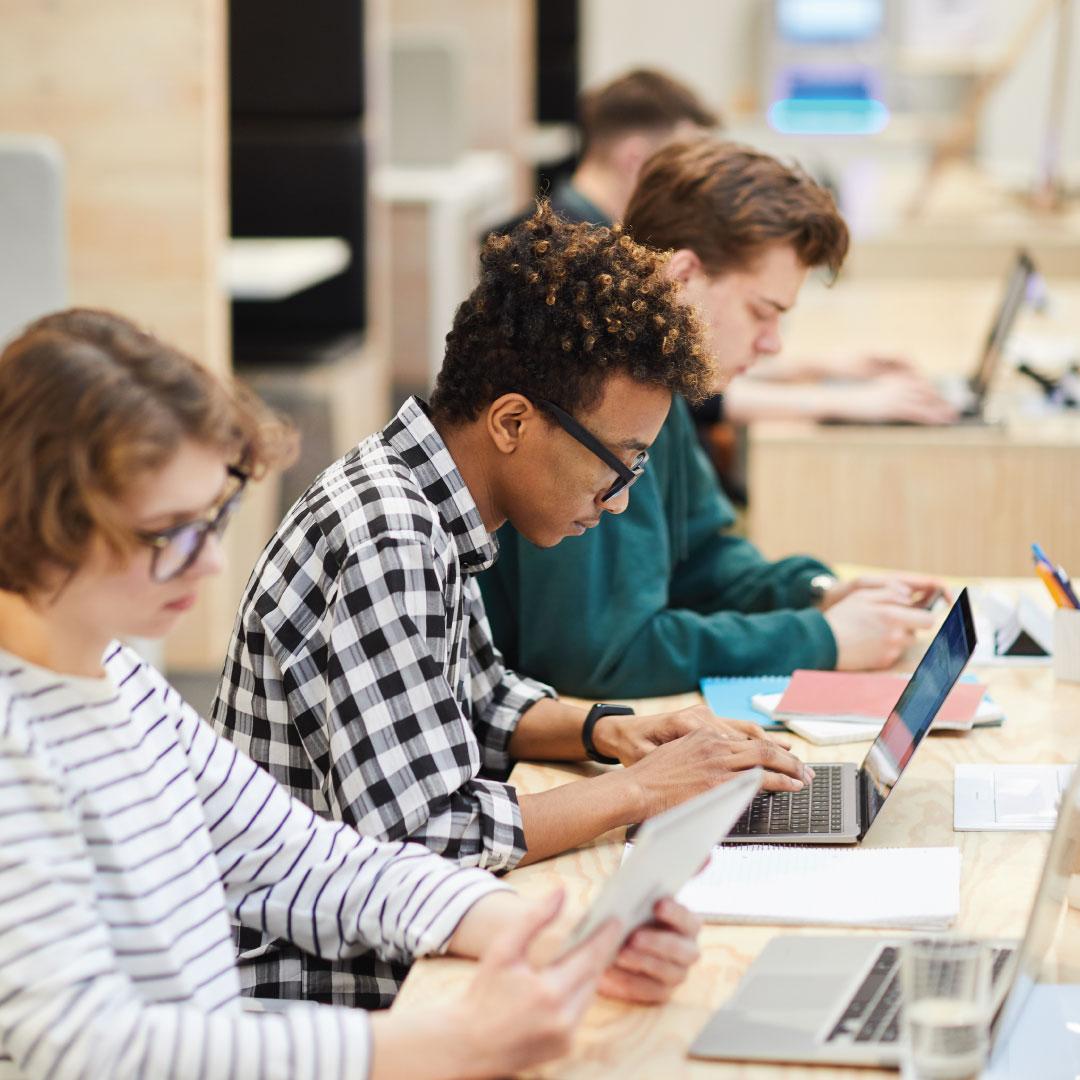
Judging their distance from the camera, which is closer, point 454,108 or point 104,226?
point 104,226

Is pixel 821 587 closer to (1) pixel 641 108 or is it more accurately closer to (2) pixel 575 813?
(2) pixel 575 813

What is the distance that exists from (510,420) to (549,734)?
361mm

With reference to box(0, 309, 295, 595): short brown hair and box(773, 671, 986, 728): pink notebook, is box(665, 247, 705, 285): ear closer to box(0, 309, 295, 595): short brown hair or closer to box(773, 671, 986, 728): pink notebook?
box(773, 671, 986, 728): pink notebook

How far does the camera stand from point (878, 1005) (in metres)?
1.10

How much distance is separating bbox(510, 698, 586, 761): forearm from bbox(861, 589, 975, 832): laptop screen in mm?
287

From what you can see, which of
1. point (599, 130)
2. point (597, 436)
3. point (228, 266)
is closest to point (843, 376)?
point (599, 130)

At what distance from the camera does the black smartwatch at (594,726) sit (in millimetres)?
1624

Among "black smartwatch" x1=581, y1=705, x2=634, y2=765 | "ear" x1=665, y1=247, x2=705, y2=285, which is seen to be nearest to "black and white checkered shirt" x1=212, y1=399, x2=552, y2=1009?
"black smartwatch" x1=581, y1=705, x2=634, y2=765

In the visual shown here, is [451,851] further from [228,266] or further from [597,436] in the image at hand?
[228,266]

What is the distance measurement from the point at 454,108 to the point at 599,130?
3092 mm

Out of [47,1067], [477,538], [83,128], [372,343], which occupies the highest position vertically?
[83,128]

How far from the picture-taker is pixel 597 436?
1.44m

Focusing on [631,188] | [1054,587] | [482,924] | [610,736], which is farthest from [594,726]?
[631,188]

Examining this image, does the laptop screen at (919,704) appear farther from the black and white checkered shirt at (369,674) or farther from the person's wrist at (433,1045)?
the person's wrist at (433,1045)
